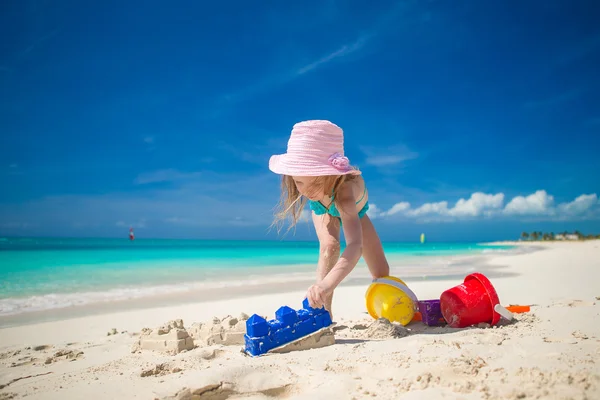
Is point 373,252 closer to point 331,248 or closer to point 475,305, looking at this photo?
point 331,248

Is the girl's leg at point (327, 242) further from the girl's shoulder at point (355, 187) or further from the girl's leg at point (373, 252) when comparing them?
the girl's shoulder at point (355, 187)

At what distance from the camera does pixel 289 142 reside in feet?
9.31

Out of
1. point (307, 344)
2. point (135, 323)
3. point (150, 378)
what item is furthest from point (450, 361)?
point (135, 323)

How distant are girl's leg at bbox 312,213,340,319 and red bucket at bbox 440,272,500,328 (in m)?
0.91

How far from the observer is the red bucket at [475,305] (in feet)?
8.84

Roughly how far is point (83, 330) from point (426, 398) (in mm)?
3142

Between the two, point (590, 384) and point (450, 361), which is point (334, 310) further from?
point (590, 384)

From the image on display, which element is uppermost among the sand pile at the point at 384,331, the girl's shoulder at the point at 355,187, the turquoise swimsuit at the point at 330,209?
the girl's shoulder at the point at 355,187

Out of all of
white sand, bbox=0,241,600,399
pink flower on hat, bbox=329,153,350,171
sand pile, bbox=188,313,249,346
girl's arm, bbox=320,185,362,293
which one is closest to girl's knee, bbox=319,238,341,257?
girl's arm, bbox=320,185,362,293

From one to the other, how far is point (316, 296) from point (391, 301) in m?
0.87

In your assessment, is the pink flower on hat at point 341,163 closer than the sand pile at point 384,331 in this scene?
No

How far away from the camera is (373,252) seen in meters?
3.16

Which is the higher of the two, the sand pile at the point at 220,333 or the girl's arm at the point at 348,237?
the girl's arm at the point at 348,237

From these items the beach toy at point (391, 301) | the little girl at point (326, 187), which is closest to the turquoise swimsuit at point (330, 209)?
the little girl at point (326, 187)
